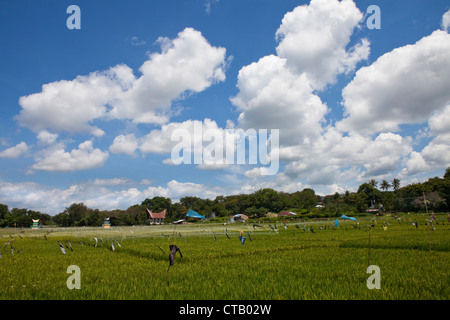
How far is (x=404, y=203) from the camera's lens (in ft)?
276

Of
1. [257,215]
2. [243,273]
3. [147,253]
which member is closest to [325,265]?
[243,273]

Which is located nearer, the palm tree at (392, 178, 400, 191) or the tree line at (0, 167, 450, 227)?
the tree line at (0, 167, 450, 227)

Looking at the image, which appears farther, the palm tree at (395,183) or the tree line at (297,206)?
the palm tree at (395,183)
